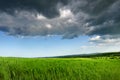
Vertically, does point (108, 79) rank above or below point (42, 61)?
below

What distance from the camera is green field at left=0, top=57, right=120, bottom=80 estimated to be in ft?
64.1

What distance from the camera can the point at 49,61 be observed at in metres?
21.4

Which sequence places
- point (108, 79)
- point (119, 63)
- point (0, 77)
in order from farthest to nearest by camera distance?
1. point (119, 63)
2. point (108, 79)
3. point (0, 77)

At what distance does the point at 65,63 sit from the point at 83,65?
6.21 ft

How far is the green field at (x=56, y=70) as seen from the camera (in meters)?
19.5

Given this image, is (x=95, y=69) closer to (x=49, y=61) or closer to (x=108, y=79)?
(x=108, y=79)

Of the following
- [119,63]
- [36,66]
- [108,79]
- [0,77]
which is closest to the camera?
[0,77]

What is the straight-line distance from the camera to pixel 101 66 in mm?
22562

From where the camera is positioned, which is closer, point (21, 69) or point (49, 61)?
point (21, 69)

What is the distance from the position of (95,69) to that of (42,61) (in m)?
5.44

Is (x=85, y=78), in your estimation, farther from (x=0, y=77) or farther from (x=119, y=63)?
(x=0, y=77)

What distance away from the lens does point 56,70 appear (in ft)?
67.5

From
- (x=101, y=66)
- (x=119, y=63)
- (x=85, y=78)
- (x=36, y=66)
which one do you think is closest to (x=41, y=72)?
(x=36, y=66)

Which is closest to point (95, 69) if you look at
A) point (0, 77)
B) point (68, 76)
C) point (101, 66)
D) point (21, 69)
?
point (101, 66)
